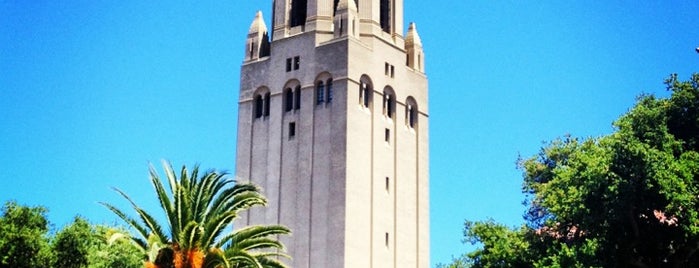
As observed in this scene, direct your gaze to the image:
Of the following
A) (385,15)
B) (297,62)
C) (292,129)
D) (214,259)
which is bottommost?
(214,259)

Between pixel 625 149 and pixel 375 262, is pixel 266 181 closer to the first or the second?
pixel 375 262

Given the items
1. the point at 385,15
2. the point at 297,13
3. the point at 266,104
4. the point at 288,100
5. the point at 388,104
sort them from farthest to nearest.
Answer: the point at 385,15 → the point at 297,13 → the point at 266,104 → the point at 388,104 → the point at 288,100

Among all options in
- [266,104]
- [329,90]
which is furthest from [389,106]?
[266,104]

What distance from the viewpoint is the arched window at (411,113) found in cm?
6506

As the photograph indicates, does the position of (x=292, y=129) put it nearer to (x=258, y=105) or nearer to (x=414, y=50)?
(x=258, y=105)

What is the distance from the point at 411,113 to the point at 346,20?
7425mm

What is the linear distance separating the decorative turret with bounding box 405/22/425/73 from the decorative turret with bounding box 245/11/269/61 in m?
8.63

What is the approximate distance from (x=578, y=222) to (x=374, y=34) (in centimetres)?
2188

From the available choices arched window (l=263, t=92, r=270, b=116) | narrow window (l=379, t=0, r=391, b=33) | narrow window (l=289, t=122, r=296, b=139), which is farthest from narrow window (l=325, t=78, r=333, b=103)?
narrow window (l=379, t=0, r=391, b=33)

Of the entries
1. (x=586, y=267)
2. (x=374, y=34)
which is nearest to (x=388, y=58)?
(x=374, y=34)

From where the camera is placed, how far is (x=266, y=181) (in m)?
62.3

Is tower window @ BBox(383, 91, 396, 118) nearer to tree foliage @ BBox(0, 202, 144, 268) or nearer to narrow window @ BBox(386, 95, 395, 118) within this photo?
narrow window @ BBox(386, 95, 395, 118)

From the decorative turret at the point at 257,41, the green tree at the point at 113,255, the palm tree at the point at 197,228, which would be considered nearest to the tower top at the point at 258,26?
the decorative turret at the point at 257,41

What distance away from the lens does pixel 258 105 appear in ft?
213
